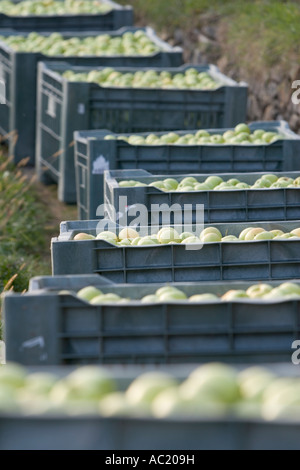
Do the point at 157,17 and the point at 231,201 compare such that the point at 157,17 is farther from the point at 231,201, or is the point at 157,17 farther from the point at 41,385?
the point at 41,385

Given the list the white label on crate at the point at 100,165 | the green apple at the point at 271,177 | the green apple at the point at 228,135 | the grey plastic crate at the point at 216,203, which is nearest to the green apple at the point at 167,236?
the grey plastic crate at the point at 216,203

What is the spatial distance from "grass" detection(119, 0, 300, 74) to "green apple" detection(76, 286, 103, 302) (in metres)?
6.01

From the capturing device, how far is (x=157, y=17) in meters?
13.1

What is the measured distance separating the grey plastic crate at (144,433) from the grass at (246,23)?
7.18m

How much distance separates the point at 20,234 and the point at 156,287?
3894 millimetres

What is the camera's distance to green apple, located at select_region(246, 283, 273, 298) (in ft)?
11.2

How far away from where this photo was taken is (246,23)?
1039cm

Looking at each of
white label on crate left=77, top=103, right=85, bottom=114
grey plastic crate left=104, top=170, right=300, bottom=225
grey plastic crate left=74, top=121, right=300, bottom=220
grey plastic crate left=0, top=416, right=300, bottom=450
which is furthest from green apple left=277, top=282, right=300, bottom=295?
white label on crate left=77, top=103, right=85, bottom=114

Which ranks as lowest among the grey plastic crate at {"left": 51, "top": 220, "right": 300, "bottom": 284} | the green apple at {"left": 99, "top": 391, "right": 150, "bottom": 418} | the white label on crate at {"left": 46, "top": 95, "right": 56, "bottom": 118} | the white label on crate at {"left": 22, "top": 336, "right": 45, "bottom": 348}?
the white label on crate at {"left": 22, "top": 336, "right": 45, "bottom": 348}

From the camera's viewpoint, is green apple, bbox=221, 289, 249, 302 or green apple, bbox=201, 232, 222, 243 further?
green apple, bbox=201, 232, 222, 243

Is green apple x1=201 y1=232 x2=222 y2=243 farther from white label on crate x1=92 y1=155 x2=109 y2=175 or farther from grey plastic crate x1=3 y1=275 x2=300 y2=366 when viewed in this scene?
white label on crate x1=92 y1=155 x2=109 y2=175

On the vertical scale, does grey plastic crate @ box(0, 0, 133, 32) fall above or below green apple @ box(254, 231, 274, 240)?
above

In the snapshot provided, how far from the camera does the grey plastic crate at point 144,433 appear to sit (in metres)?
2.19

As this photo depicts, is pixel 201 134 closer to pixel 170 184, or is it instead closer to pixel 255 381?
pixel 170 184
